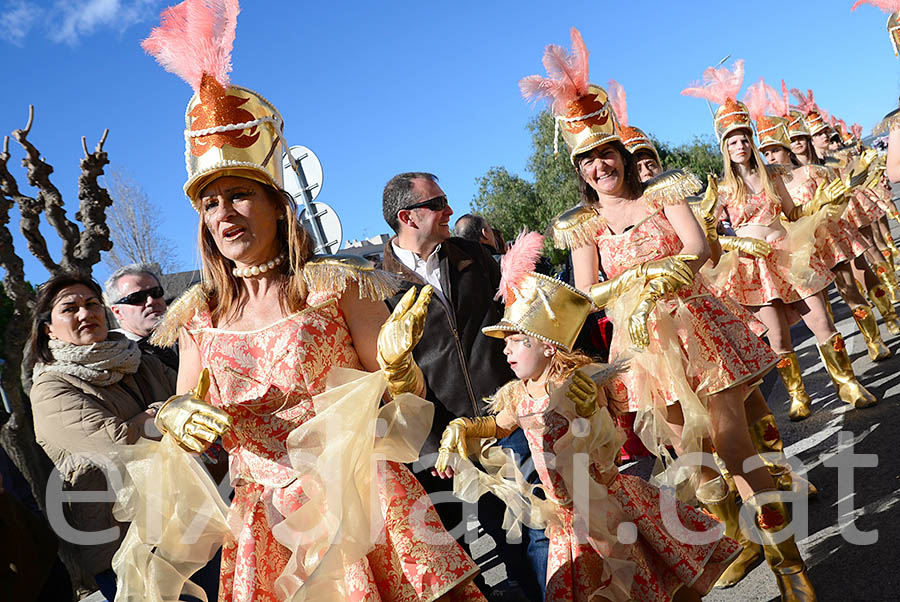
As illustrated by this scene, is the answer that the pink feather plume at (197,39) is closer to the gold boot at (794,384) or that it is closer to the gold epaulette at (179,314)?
the gold epaulette at (179,314)

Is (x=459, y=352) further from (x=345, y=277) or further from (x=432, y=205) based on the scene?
(x=345, y=277)

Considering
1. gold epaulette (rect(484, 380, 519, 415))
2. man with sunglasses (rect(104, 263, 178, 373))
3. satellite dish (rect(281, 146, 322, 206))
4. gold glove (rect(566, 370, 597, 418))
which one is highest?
satellite dish (rect(281, 146, 322, 206))

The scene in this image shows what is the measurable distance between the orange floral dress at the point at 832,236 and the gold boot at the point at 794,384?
1143mm

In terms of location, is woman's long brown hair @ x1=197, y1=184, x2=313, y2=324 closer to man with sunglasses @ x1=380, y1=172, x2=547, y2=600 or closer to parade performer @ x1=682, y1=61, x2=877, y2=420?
man with sunglasses @ x1=380, y1=172, x2=547, y2=600

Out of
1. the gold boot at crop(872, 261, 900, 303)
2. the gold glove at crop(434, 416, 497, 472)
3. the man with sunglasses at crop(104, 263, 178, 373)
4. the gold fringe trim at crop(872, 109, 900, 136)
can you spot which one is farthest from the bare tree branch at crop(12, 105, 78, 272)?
the gold boot at crop(872, 261, 900, 303)

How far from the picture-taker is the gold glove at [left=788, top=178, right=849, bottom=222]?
6113mm

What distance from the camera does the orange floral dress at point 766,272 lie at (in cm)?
580

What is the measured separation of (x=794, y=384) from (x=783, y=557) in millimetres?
3082

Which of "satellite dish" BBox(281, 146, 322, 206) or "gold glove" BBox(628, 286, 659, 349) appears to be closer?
"gold glove" BBox(628, 286, 659, 349)

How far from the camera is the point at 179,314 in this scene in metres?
2.75

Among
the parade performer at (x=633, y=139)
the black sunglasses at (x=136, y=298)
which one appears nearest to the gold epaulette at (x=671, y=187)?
the parade performer at (x=633, y=139)

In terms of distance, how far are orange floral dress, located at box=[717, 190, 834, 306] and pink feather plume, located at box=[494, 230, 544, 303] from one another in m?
2.81

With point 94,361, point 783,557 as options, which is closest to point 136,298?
point 94,361

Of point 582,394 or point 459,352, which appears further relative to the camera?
point 459,352
